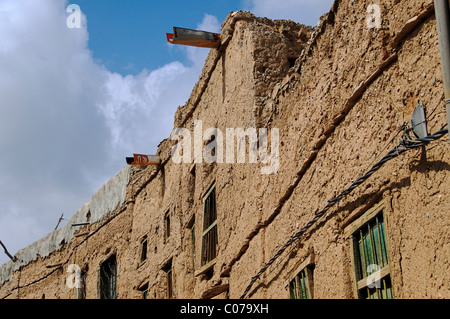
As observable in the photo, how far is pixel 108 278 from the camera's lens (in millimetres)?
17391

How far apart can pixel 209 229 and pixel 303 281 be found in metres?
4.10

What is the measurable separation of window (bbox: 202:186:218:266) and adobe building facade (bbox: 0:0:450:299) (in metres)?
0.03

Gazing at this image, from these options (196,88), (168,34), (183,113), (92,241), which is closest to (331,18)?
(168,34)

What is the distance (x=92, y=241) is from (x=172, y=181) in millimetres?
5187

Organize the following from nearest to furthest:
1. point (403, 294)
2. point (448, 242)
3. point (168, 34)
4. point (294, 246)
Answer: point (448, 242) → point (403, 294) → point (294, 246) → point (168, 34)

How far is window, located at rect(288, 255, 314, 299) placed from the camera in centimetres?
710

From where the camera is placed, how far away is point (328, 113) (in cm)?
700

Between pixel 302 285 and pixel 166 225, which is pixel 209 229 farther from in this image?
pixel 302 285

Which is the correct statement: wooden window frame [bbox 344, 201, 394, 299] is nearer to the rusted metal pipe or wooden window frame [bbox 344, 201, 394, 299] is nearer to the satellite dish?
the satellite dish

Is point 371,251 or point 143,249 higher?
point 143,249

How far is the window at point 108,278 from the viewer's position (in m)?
17.1

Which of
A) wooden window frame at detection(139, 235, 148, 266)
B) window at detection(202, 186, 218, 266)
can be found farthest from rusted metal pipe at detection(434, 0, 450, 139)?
wooden window frame at detection(139, 235, 148, 266)

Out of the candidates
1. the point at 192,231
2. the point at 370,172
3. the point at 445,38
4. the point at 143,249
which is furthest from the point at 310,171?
the point at 143,249

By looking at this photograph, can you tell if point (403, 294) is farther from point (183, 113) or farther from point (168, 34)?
point (183, 113)
